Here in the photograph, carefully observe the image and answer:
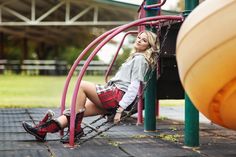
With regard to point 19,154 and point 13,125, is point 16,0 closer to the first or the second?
point 13,125

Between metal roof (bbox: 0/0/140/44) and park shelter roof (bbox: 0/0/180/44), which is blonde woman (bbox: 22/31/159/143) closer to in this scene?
park shelter roof (bbox: 0/0/180/44)

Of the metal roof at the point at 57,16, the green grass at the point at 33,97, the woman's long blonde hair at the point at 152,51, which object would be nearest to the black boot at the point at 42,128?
the woman's long blonde hair at the point at 152,51

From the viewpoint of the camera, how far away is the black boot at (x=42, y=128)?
448cm

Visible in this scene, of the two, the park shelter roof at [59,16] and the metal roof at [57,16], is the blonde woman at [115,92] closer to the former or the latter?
the park shelter roof at [59,16]

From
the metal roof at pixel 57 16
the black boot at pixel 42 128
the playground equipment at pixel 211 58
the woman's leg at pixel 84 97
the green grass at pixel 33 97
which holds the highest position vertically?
the metal roof at pixel 57 16

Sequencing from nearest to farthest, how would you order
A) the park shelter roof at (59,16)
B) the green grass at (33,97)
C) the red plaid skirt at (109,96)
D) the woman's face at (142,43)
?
the red plaid skirt at (109,96), the woman's face at (142,43), the green grass at (33,97), the park shelter roof at (59,16)

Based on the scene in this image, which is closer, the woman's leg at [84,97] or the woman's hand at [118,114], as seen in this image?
the woman's hand at [118,114]

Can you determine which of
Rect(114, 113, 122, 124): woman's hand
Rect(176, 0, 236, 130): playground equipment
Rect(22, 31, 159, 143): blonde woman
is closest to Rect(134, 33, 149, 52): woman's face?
Rect(22, 31, 159, 143): blonde woman

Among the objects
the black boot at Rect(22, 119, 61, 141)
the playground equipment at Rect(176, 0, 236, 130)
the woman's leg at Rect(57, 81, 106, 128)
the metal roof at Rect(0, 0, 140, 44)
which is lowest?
the black boot at Rect(22, 119, 61, 141)

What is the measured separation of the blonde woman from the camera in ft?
14.5

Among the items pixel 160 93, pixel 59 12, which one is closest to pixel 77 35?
pixel 59 12

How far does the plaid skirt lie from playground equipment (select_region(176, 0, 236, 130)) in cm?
128

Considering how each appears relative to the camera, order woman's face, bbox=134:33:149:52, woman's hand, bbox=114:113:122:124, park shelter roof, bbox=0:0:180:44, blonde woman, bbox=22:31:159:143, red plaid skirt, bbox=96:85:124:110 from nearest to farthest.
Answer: woman's hand, bbox=114:113:122:124 < blonde woman, bbox=22:31:159:143 < red plaid skirt, bbox=96:85:124:110 < woman's face, bbox=134:33:149:52 < park shelter roof, bbox=0:0:180:44

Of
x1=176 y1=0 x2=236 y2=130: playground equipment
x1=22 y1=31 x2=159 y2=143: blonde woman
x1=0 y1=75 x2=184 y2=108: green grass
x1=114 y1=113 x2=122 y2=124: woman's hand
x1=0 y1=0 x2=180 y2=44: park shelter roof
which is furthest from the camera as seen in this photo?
x1=0 y1=0 x2=180 y2=44: park shelter roof
